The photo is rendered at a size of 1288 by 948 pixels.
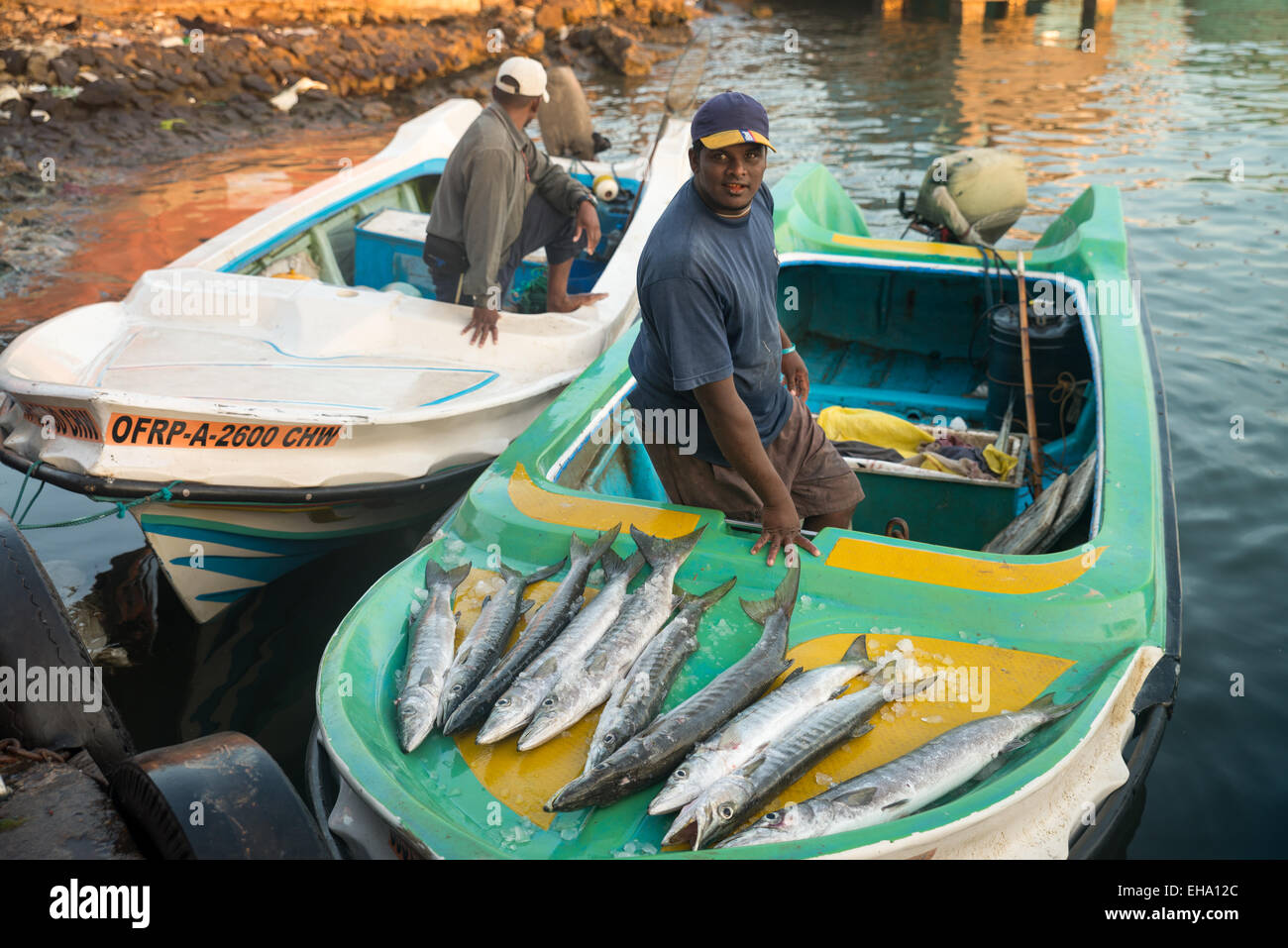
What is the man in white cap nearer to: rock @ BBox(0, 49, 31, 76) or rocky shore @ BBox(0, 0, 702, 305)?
rocky shore @ BBox(0, 0, 702, 305)

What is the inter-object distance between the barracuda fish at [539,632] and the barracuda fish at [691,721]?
49cm

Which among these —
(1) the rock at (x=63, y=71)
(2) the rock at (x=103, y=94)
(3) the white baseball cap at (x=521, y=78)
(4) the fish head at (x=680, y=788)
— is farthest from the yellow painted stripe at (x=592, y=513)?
(1) the rock at (x=63, y=71)

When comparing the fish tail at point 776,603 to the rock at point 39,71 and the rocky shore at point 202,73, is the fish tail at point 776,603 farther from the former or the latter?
the rock at point 39,71

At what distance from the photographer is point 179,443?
511 cm

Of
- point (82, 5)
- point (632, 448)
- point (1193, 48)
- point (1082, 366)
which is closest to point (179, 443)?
point (632, 448)

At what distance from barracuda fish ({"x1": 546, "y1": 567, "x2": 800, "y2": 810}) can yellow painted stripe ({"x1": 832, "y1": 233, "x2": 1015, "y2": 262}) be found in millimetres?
4385

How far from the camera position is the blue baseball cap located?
323 cm

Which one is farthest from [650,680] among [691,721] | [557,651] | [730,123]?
[730,123]

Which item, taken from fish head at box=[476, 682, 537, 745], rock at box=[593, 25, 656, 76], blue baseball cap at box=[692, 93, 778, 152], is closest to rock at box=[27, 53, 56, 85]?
rock at box=[593, 25, 656, 76]

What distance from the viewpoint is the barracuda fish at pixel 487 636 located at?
3.15 metres

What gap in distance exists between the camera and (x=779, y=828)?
254 centimetres

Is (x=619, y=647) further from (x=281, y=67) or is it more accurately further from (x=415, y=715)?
(x=281, y=67)

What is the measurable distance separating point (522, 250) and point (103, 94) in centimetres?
1556

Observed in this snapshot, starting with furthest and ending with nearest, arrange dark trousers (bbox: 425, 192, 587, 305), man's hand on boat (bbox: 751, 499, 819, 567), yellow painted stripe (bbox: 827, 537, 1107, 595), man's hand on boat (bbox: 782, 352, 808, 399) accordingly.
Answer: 1. dark trousers (bbox: 425, 192, 587, 305)
2. man's hand on boat (bbox: 782, 352, 808, 399)
3. man's hand on boat (bbox: 751, 499, 819, 567)
4. yellow painted stripe (bbox: 827, 537, 1107, 595)
